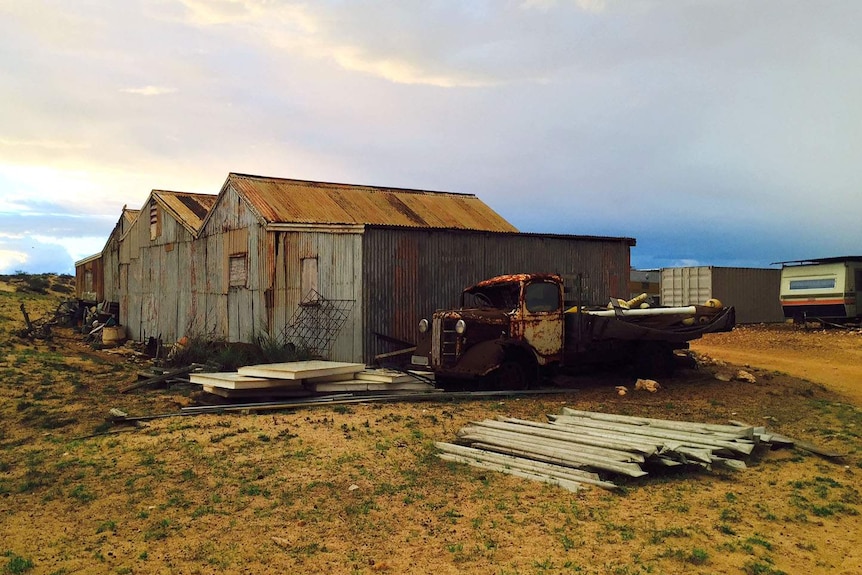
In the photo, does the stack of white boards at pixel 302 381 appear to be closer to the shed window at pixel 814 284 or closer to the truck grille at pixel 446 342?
the truck grille at pixel 446 342

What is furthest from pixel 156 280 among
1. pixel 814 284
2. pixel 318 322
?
pixel 814 284

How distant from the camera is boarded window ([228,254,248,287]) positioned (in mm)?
18812

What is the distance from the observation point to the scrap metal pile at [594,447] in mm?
7207

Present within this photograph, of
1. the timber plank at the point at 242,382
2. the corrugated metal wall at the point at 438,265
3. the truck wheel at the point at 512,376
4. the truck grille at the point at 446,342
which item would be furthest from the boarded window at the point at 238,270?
the truck wheel at the point at 512,376

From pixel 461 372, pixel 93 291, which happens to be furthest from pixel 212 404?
pixel 93 291

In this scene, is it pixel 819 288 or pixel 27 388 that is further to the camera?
pixel 819 288

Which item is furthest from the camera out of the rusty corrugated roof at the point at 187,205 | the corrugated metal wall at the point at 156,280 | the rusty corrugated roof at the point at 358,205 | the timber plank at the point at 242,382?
the corrugated metal wall at the point at 156,280

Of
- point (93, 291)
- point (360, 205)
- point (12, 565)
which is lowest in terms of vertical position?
point (12, 565)

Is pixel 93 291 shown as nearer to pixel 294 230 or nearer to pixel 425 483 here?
pixel 294 230

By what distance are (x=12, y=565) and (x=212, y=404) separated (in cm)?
691

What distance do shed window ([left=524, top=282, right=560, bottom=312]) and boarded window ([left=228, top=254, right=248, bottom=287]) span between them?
9504mm

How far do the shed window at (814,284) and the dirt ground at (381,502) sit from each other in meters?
16.6

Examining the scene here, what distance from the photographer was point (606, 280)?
1936cm

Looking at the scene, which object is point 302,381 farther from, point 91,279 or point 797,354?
point 91,279
